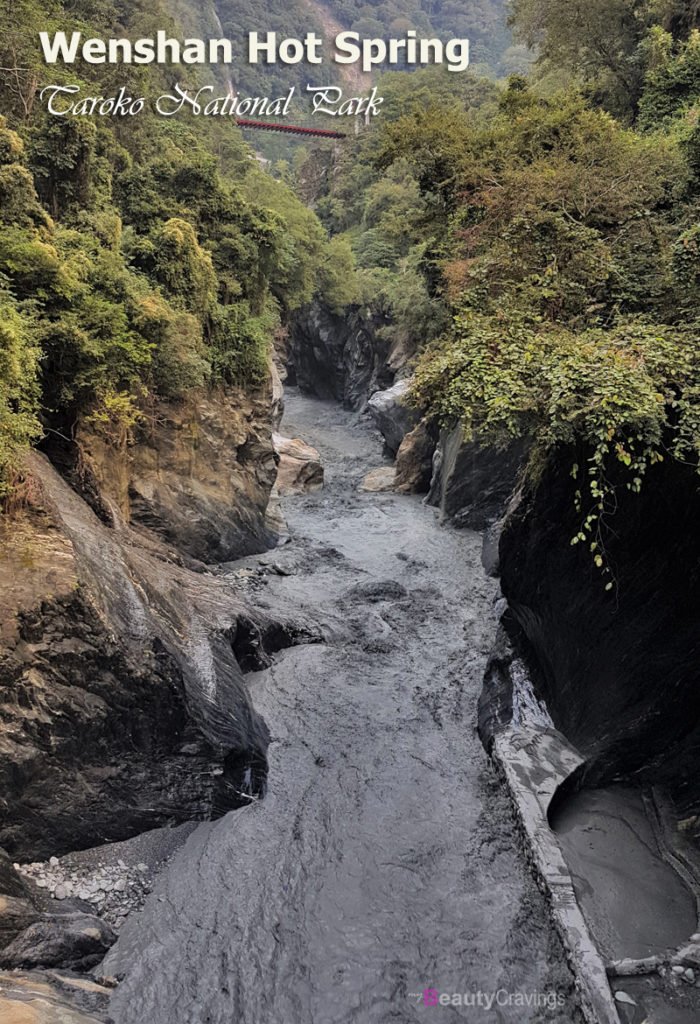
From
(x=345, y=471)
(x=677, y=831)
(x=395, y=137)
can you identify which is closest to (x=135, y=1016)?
(x=677, y=831)

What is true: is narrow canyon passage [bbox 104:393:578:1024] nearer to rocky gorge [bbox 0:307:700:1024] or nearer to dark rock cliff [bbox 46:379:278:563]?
rocky gorge [bbox 0:307:700:1024]

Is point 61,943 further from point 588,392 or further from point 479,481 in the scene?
point 479,481

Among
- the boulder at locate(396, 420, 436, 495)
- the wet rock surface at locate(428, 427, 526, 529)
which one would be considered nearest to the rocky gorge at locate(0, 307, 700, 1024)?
the wet rock surface at locate(428, 427, 526, 529)

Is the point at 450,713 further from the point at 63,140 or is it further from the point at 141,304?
the point at 63,140

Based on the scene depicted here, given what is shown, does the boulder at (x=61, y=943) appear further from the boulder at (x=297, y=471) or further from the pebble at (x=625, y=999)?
the boulder at (x=297, y=471)

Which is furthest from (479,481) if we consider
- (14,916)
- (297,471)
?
(14,916)

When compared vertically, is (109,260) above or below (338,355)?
below

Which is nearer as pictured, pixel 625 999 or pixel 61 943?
pixel 625 999
